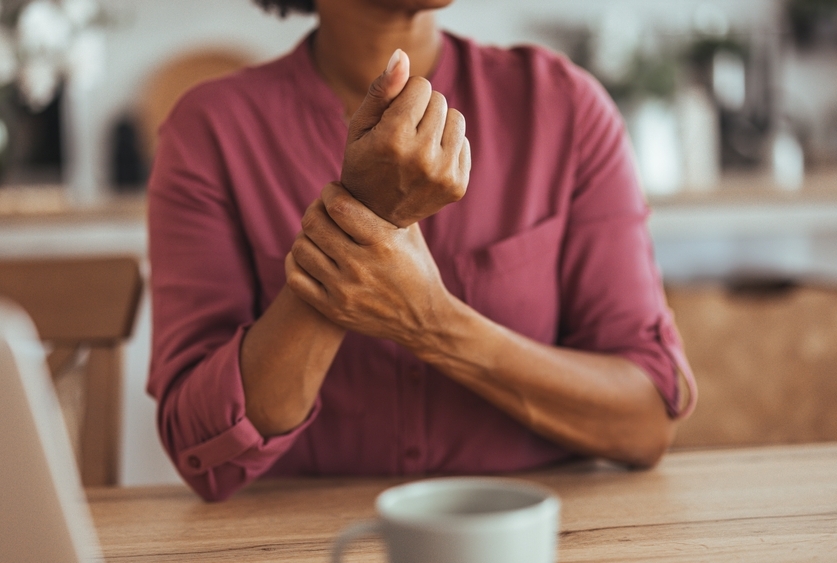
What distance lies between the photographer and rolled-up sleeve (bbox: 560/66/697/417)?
2.97ft

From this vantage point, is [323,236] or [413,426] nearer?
[323,236]

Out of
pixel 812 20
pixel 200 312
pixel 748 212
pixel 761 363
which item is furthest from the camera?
pixel 812 20

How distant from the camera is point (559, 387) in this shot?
0.82m

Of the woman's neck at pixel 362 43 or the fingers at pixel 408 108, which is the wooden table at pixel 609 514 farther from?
the woman's neck at pixel 362 43

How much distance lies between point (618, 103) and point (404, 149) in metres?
3.54

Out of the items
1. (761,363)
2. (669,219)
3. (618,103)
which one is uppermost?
(761,363)

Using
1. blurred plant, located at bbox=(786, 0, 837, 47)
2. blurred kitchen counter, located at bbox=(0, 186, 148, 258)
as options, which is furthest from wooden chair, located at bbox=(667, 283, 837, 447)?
blurred plant, located at bbox=(786, 0, 837, 47)

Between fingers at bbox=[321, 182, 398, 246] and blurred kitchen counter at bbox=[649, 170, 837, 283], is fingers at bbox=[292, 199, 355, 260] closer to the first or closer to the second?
fingers at bbox=[321, 182, 398, 246]

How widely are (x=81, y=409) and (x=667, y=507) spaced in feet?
2.30

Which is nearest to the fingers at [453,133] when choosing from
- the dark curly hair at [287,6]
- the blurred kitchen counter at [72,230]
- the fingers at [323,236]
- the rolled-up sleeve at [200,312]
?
the fingers at [323,236]

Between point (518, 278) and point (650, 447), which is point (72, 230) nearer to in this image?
point (518, 278)

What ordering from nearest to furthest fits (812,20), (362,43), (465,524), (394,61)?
(465,524) → (394,61) → (362,43) → (812,20)

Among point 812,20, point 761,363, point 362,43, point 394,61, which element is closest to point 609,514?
point 394,61

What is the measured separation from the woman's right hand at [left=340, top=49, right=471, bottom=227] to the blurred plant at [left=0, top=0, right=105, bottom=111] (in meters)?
2.55
